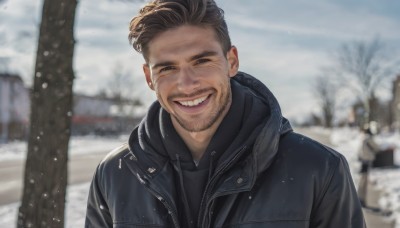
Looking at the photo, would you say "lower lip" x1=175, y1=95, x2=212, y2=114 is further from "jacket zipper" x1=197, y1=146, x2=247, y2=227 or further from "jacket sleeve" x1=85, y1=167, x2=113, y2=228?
"jacket sleeve" x1=85, y1=167, x2=113, y2=228

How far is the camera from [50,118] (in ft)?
13.6

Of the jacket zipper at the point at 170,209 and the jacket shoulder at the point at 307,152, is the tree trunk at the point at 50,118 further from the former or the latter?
the jacket shoulder at the point at 307,152

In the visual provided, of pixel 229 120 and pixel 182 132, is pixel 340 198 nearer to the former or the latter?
pixel 229 120

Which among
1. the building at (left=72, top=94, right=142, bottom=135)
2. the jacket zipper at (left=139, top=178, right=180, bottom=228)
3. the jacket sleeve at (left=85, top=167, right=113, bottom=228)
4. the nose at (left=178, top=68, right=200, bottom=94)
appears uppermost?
the nose at (left=178, top=68, right=200, bottom=94)

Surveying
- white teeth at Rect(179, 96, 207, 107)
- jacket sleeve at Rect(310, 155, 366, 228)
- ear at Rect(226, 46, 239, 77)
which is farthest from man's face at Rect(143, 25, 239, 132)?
jacket sleeve at Rect(310, 155, 366, 228)

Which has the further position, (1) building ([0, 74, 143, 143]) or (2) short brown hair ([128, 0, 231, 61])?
(1) building ([0, 74, 143, 143])

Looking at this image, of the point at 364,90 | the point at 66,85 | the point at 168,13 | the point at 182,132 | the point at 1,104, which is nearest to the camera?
the point at 168,13

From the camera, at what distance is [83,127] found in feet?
207

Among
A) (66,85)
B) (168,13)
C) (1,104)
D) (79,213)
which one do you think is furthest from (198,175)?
(1,104)

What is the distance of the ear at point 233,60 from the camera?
7.27 ft

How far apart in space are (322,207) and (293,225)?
6.2 inches

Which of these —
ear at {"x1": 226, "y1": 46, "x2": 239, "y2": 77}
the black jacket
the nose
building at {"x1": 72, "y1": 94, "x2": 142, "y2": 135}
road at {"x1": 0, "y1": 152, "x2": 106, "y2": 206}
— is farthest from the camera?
building at {"x1": 72, "y1": 94, "x2": 142, "y2": 135}

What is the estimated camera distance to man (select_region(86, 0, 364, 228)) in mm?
1908

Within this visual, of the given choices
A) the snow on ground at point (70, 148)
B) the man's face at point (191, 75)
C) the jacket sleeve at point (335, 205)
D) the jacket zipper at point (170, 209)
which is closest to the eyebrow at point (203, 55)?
the man's face at point (191, 75)
